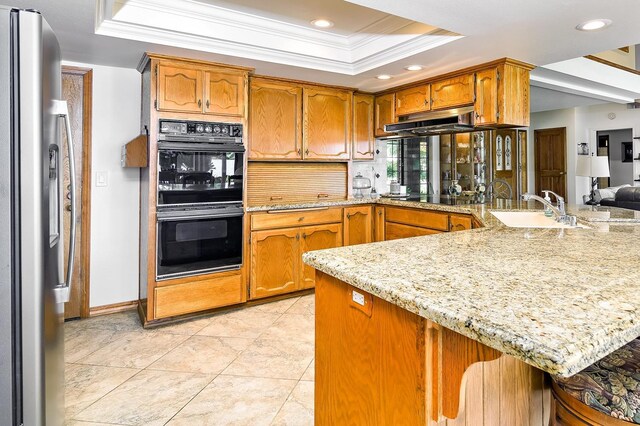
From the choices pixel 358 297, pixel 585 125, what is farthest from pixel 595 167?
pixel 358 297

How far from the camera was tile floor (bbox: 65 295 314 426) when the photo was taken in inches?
77.7

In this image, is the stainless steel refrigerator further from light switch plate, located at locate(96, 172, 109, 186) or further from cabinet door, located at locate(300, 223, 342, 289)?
cabinet door, located at locate(300, 223, 342, 289)

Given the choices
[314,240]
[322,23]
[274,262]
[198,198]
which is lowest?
[274,262]

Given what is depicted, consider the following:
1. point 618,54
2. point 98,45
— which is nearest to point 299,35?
point 98,45

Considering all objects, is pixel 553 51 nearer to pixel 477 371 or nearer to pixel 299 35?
pixel 299 35

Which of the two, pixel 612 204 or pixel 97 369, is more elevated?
pixel 612 204

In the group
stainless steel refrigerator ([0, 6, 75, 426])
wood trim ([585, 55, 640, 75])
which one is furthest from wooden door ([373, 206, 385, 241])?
stainless steel refrigerator ([0, 6, 75, 426])

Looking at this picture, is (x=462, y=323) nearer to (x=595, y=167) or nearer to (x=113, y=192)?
(x=113, y=192)

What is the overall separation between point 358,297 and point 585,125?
967 cm

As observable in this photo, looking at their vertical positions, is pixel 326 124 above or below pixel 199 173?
above

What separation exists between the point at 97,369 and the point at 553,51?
12.9 feet

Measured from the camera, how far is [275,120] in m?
3.91

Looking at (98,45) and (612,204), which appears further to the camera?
(612,204)

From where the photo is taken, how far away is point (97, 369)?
2.42m
